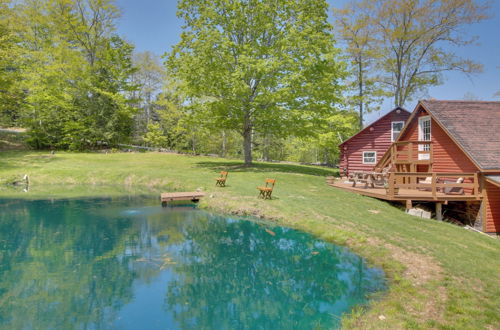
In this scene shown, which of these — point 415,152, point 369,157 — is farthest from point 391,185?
point 369,157

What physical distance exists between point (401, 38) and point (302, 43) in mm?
12924

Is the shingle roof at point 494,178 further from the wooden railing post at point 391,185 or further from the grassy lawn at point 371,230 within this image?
the wooden railing post at point 391,185

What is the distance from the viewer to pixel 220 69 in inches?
998

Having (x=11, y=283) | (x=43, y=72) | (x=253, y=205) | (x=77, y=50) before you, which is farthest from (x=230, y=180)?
(x=77, y=50)

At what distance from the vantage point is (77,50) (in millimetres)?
41875

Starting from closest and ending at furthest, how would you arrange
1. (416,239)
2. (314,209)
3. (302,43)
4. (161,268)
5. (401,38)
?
(161,268) → (416,239) → (314,209) → (302,43) → (401,38)

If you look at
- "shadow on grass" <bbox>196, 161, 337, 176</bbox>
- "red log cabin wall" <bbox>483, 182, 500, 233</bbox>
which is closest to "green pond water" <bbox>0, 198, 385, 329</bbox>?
"red log cabin wall" <bbox>483, 182, 500, 233</bbox>

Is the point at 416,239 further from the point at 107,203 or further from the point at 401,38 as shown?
the point at 401,38

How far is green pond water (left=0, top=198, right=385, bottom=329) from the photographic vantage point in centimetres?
630

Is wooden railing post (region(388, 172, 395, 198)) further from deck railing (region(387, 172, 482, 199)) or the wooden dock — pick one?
the wooden dock

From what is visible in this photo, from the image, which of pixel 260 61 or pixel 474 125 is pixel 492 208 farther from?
pixel 260 61

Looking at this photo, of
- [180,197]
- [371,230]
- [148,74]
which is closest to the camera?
[371,230]

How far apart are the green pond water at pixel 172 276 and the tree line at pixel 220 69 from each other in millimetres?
15127

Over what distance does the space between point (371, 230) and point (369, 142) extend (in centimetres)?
1856
